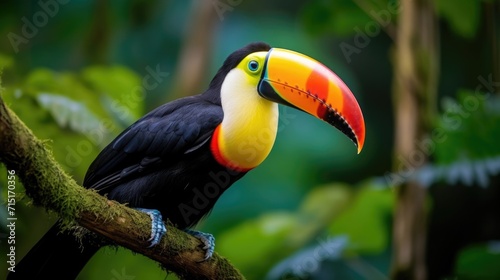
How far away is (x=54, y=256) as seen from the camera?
3426 mm

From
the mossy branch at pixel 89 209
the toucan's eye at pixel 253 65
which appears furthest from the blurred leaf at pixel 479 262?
the toucan's eye at pixel 253 65

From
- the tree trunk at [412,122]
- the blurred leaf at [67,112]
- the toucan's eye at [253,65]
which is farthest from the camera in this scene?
the tree trunk at [412,122]

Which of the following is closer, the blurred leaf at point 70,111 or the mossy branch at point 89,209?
the mossy branch at point 89,209

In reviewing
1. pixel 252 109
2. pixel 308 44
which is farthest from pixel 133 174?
pixel 308 44

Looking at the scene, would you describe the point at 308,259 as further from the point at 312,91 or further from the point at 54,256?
the point at 54,256

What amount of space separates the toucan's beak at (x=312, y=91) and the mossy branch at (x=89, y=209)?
834 mm

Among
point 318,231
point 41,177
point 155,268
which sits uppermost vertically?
point 41,177

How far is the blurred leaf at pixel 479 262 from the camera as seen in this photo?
4.71 meters

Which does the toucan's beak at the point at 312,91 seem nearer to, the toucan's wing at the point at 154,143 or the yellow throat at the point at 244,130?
the yellow throat at the point at 244,130

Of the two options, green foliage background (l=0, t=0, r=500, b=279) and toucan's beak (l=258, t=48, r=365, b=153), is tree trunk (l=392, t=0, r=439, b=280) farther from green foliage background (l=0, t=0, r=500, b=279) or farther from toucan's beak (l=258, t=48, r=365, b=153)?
toucan's beak (l=258, t=48, r=365, b=153)

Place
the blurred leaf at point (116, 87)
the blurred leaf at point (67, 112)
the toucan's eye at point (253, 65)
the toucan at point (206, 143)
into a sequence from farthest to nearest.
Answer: the blurred leaf at point (116, 87) < the blurred leaf at point (67, 112) < the toucan's eye at point (253, 65) < the toucan at point (206, 143)

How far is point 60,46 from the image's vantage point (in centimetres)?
718

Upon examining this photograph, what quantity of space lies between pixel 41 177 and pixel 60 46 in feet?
15.2

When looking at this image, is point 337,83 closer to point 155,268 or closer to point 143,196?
point 143,196
